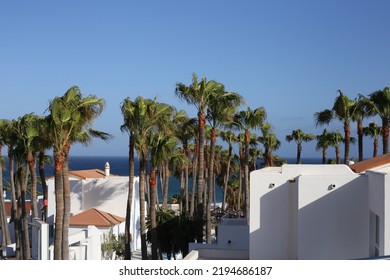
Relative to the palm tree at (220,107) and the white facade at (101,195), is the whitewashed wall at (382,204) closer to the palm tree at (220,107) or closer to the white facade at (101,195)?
the palm tree at (220,107)

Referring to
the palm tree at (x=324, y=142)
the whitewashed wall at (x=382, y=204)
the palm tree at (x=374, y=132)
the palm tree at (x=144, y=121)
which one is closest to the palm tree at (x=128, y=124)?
the palm tree at (x=144, y=121)

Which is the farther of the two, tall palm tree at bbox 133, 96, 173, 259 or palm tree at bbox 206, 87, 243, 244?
palm tree at bbox 206, 87, 243, 244

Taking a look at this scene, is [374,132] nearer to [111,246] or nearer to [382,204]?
[111,246]

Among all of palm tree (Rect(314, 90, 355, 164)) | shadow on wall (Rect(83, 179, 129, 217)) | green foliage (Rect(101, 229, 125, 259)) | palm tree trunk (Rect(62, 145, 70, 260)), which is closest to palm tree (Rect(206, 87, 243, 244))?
green foliage (Rect(101, 229, 125, 259))

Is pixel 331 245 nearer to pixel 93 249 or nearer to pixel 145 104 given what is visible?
pixel 145 104

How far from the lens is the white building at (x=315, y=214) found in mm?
13906

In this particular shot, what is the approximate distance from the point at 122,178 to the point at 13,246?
8914 mm

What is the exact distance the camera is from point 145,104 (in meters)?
21.5

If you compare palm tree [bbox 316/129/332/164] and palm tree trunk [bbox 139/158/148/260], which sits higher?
palm tree [bbox 316/129/332/164]

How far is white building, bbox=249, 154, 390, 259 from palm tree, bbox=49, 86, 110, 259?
21.2 feet

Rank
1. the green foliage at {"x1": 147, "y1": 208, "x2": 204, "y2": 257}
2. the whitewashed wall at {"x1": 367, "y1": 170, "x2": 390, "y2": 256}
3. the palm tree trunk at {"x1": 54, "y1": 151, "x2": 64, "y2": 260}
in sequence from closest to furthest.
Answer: the whitewashed wall at {"x1": 367, "y1": 170, "x2": 390, "y2": 256}
the palm tree trunk at {"x1": 54, "y1": 151, "x2": 64, "y2": 260}
the green foliage at {"x1": 147, "y1": 208, "x2": 204, "y2": 257}

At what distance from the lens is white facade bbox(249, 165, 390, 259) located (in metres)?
13.9

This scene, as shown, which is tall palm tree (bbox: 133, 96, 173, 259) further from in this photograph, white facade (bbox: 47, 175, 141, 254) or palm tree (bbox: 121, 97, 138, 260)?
white facade (bbox: 47, 175, 141, 254)

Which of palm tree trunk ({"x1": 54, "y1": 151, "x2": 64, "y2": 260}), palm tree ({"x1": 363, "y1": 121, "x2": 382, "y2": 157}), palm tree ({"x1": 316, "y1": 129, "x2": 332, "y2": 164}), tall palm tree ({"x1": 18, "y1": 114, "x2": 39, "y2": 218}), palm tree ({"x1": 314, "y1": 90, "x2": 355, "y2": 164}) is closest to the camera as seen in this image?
palm tree trunk ({"x1": 54, "y1": 151, "x2": 64, "y2": 260})
